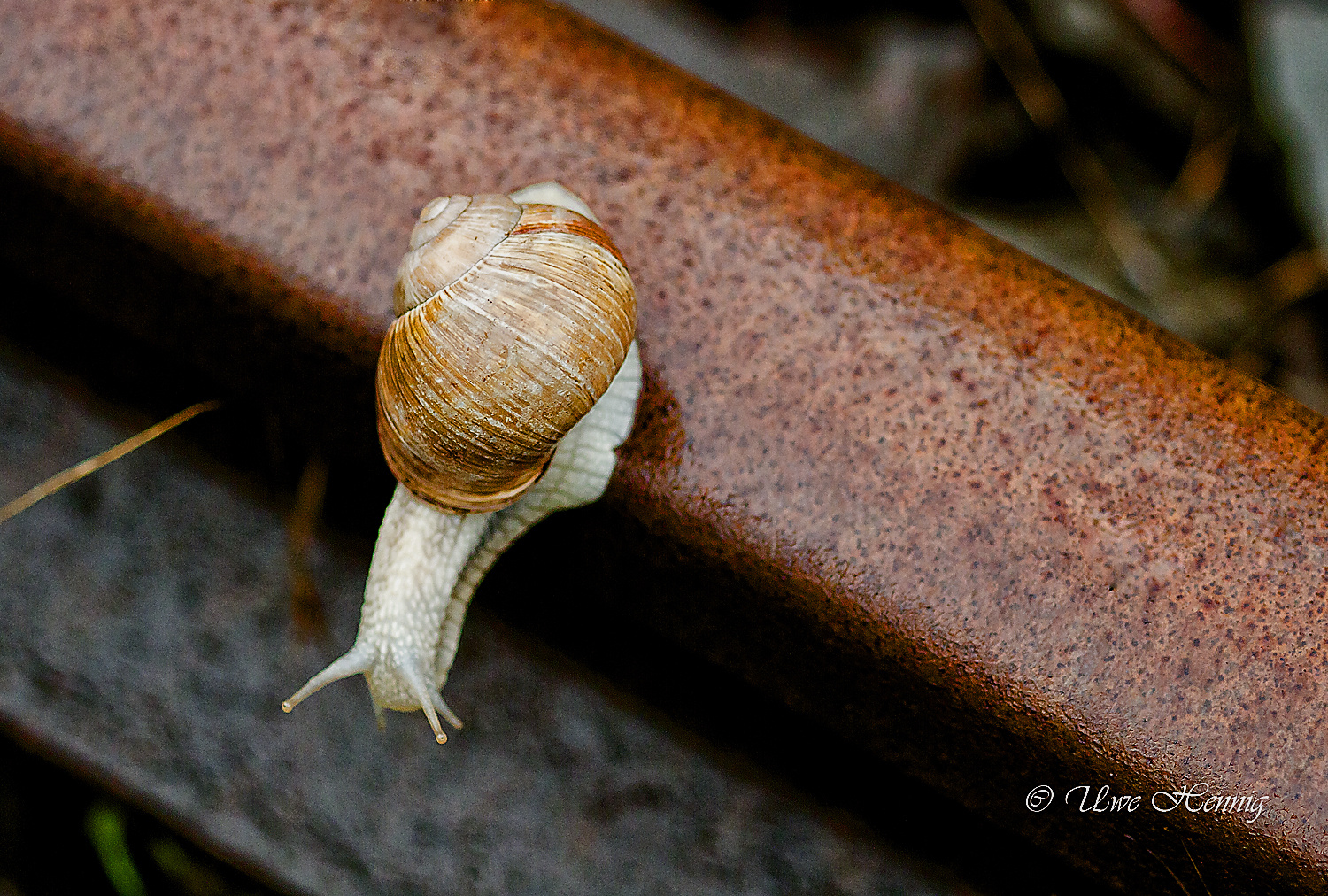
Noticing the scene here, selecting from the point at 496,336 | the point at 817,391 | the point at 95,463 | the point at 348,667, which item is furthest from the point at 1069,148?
the point at 95,463

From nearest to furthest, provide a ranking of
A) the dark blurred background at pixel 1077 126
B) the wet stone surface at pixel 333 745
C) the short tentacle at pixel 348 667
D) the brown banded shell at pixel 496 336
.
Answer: the brown banded shell at pixel 496 336 < the short tentacle at pixel 348 667 < the wet stone surface at pixel 333 745 < the dark blurred background at pixel 1077 126

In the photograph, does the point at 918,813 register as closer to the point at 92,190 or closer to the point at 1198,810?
the point at 1198,810

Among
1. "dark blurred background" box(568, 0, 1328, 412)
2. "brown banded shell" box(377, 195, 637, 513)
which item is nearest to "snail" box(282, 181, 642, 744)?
"brown banded shell" box(377, 195, 637, 513)

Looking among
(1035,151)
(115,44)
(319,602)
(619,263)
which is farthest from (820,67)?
(319,602)

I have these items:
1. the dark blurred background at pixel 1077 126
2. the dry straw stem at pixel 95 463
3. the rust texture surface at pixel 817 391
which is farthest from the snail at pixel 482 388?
the dark blurred background at pixel 1077 126

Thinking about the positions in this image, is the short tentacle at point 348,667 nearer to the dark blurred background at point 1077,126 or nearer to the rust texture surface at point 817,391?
the rust texture surface at point 817,391

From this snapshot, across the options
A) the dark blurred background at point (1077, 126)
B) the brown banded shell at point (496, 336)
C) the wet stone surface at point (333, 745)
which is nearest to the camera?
the brown banded shell at point (496, 336)
